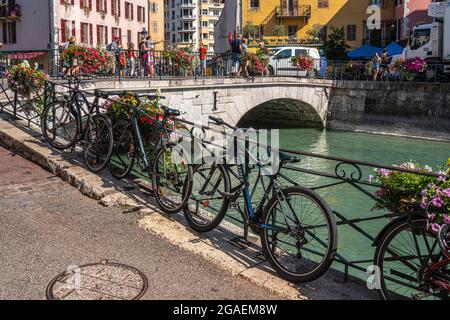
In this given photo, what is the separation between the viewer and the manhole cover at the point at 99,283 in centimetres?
354

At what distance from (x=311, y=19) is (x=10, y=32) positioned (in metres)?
22.1

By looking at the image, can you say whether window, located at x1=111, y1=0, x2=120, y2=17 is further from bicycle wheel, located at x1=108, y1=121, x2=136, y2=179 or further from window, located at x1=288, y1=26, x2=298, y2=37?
bicycle wheel, located at x1=108, y1=121, x2=136, y2=179

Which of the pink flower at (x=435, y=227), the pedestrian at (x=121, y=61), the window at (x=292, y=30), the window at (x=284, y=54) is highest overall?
the window at (x=292, y=30)

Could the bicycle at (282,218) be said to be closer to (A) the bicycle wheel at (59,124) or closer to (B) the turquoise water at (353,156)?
(A) the bicycle wheel at (59,124)

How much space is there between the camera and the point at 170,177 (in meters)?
5.34

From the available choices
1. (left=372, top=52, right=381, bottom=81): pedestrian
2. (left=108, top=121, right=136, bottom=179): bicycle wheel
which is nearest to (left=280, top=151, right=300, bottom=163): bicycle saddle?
(left=108, top=121, right=136, bottom=179): bicycle wheel

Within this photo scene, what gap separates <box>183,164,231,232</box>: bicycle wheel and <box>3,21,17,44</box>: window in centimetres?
3648

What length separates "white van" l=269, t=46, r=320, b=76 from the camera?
81.4 ft

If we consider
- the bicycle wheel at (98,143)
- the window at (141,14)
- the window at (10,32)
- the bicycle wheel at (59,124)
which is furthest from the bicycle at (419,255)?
the window at (141,14)

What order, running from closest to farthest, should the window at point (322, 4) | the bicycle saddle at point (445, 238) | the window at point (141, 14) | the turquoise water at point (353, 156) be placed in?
the bicycle saddle at point (445, 238), the turquoise water at point (353, 156), the window at point (322, 4), the window at point (141, 14)

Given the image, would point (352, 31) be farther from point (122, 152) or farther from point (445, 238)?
point (445, 238)
